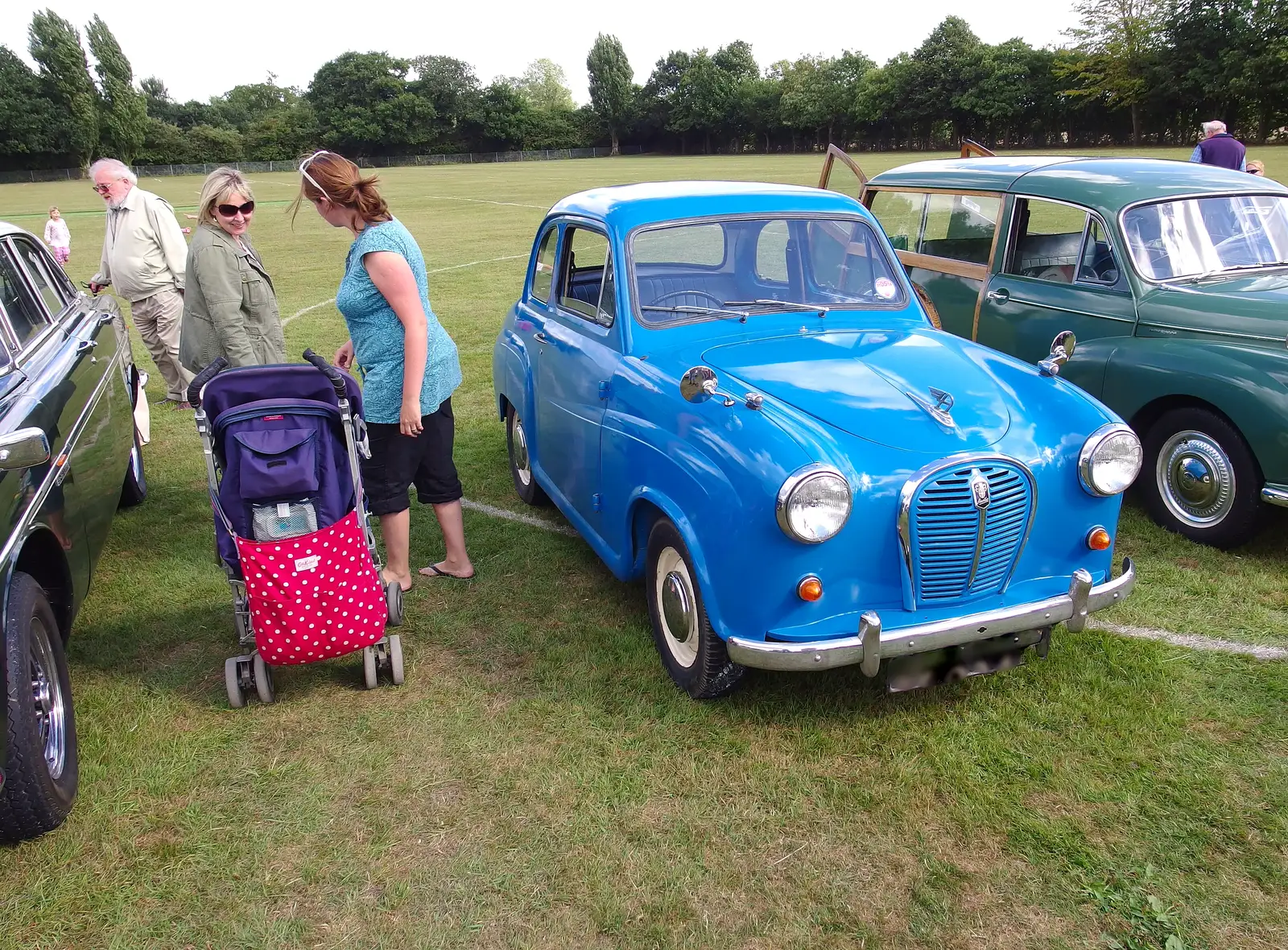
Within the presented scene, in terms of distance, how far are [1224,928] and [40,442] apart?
3679mm

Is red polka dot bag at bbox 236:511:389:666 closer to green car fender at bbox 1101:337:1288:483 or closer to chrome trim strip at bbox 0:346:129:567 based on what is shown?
chrome trim strip at bbox 0:346:129:567

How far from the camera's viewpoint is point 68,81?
75.2 meters

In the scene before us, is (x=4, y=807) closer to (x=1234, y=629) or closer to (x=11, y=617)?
(x=11, y=617)

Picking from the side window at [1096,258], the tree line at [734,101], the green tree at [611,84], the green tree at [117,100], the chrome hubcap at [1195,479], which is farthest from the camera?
the green tree at [611,84]

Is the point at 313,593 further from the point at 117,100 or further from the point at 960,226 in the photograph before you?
the point at 117,100

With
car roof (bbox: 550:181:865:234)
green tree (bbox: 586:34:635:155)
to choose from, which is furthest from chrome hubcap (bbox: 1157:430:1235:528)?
green tree (bbox: 586:34:635:155)

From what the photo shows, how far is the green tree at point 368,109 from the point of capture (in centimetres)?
9150

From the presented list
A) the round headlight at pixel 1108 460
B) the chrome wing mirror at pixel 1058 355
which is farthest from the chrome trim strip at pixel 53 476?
the chrome wing mirror at pixel 1058 355

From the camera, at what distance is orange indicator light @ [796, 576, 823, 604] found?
126 inches

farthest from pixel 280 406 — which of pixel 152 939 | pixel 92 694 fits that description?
pixel 152 939

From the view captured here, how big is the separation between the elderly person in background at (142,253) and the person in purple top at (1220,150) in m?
10.1

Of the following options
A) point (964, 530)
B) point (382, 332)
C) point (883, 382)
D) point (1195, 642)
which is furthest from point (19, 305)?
point (1195, 642)

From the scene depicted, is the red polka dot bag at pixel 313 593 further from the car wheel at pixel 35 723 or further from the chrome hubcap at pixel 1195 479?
the chrome hubcap at pixel 1195 479

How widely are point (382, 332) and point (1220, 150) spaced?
1004 cm
